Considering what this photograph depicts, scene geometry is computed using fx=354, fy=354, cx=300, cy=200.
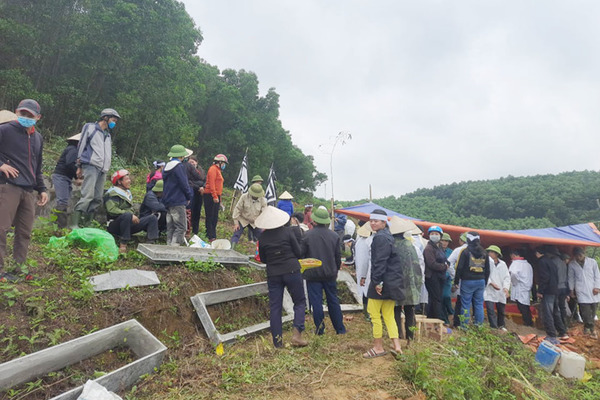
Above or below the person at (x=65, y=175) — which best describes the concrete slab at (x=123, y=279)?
below

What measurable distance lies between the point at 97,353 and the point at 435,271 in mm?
5550

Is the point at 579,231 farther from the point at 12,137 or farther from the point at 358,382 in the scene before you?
the point at 12,137

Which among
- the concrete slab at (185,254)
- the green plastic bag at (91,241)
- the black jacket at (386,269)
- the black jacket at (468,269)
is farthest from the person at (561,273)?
the green plastic bag at (91,241)

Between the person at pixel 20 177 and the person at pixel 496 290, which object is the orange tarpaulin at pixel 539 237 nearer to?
the person at pixel 496 290

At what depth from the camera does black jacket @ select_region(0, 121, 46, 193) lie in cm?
385

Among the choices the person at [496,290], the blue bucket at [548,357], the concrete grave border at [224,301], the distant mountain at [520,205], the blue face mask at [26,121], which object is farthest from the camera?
the distant mountain at [520,205]

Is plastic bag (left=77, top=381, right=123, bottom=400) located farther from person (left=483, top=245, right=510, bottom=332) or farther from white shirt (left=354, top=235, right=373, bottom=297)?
person (left=483, top=245, right=510, bottom=332)

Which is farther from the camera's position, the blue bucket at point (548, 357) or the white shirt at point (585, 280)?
the white shirt at point (585, 280)

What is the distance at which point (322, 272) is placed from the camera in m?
5.33

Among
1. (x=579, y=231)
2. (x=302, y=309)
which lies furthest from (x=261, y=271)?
(x=579, y=231)

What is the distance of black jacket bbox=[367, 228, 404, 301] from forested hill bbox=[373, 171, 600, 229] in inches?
1349

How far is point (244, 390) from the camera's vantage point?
327 cm

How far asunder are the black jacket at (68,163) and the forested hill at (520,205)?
36.1 m

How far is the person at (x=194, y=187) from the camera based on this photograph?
7.24m
